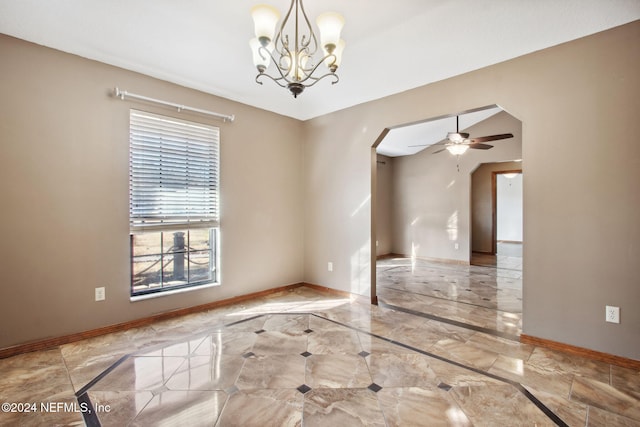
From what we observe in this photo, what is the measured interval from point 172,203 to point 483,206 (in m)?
8.23

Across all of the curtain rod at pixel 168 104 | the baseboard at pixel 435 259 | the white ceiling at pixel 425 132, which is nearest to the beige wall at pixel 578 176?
the curtain rod at pixel 168 104

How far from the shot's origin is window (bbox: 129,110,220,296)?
3277 mm

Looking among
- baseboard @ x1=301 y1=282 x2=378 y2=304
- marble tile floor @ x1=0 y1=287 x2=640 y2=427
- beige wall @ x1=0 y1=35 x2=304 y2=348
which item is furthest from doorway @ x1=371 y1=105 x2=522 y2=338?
beige wall @ x1=0 y1=35 x2=304 y2=348

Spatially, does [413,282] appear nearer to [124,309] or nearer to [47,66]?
[124,309]

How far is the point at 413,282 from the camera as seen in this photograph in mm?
5254

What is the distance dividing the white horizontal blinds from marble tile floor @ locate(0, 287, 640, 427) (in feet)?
4.04

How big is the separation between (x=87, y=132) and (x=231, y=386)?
2709 mm

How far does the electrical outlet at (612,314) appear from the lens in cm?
246

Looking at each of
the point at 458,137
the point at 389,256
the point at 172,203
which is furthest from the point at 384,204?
the point at 172,203

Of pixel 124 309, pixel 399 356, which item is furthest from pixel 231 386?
pixel 124 309

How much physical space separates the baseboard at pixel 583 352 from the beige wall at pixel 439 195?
14.2ft

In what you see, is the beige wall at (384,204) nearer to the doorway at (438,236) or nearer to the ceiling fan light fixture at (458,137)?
Answer: the doorway at (438,236)

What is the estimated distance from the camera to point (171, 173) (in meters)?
3.49

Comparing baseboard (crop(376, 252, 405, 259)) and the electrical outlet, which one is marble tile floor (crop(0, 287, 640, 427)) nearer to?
the electrical outlet
